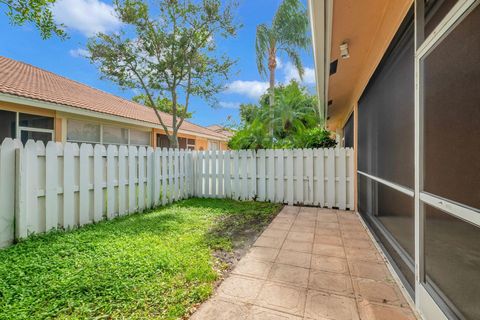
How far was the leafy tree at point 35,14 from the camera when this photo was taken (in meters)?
3.78

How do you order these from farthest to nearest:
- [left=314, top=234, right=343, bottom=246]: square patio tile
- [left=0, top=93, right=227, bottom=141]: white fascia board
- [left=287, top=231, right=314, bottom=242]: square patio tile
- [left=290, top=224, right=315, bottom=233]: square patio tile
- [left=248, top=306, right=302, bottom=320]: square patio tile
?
[left=0, top=93, right=227, bottom=141]: white fascia board, [left=290, top=224, right=315, bottom=233]: square patio tile, [left=287, top=231, right=314, bottom=242]: square patio tile, [left=314, top=234, right=343, bottom=246]: square patio tile, [left=248, top=306, right=302, bottom=320]: square patio tile

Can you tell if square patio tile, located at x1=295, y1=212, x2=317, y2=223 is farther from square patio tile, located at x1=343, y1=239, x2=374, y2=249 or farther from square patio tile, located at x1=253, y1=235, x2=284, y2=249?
square patio tile, located at x1=253, y1=235, x2=284, y2=249

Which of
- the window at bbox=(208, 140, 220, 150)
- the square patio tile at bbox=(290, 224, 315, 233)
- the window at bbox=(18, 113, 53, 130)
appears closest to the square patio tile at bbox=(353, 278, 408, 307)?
the square patio tile at bbox=(290, 224, 315, 233)

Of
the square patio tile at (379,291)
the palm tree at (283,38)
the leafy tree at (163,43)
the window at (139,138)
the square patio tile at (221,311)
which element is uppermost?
the palm tree at (283,38)

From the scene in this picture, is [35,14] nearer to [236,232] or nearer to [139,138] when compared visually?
[236,232]

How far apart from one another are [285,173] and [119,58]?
7611 mm

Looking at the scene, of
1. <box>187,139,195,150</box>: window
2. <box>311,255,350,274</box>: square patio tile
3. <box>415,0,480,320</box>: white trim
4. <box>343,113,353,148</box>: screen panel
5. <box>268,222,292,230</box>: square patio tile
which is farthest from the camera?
<box>187,139,195,150</box>: window

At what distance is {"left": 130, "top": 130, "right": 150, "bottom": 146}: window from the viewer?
10.5 m

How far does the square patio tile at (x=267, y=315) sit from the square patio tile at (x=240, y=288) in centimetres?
14

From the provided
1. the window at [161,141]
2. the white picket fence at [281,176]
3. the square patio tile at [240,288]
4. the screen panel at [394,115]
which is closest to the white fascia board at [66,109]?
the window at [161,141]

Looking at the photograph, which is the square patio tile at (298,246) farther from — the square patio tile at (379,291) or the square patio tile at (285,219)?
the square patio tile at (285,219)

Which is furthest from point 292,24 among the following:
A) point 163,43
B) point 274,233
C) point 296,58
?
point 274,233

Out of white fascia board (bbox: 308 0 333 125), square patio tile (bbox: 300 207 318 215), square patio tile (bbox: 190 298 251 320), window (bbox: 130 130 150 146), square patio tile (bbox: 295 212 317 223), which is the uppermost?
white fascia board (bbox: 308 0 333 125)

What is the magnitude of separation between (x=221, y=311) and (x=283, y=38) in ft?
38.0
